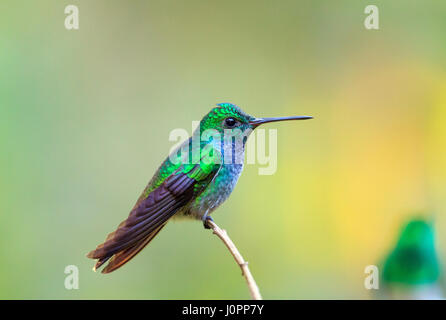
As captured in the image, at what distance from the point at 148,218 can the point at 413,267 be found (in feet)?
3.37

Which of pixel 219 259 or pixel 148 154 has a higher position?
pixel 148 154

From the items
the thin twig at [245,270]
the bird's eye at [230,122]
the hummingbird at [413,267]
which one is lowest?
the hummingbird at [413,267]

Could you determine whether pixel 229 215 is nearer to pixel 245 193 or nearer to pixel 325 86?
pixel 245 193

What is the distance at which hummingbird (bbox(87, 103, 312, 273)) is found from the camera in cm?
204

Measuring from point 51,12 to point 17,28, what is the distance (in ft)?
1.31

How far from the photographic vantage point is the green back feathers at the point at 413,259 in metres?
1.74

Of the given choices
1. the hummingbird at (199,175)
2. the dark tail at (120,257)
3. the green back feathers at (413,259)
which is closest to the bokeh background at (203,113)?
the hummingbird at (199,175)

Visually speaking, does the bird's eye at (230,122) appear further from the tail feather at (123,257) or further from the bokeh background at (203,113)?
the bokeh background at (203,113)

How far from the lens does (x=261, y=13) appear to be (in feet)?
18.1

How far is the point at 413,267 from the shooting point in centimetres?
178

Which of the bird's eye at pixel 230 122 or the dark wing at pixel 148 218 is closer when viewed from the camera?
the dark wing at pixel 148 218

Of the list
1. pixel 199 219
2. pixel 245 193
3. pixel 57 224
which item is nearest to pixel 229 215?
pixel 245 193

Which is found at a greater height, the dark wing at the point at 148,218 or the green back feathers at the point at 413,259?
the dark wing at the point at 148,218

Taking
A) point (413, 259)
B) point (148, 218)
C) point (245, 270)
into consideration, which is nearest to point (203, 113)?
point (148, 218)
